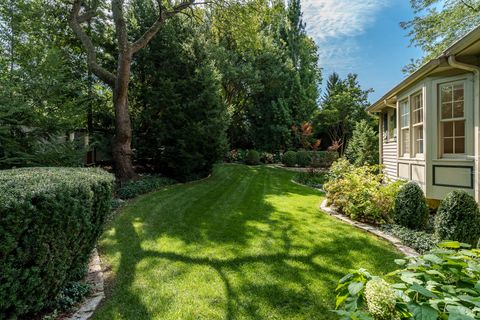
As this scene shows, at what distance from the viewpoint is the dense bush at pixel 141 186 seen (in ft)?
28.5

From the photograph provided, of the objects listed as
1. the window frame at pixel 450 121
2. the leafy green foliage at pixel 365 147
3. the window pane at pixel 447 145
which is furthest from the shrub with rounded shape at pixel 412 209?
the leafy green foliage at pixel 365 147

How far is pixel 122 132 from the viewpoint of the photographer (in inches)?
391

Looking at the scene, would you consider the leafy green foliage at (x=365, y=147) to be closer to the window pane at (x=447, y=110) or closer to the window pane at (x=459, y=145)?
the window pane at (x=459, y=145)

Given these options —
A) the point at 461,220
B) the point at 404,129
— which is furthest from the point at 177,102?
the point at 461,220

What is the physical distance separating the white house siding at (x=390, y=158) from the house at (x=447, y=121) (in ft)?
6.57

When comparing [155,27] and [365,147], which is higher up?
[155,27]

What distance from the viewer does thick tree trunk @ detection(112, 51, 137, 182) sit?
31.9ft

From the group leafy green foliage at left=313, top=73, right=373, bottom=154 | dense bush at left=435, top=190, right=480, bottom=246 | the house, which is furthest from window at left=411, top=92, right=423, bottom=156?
leafy green foliage at left=313, top=73, right=373, bottom=154

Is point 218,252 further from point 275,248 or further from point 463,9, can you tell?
point 463,9

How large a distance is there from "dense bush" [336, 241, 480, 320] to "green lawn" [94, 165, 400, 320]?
4.74ft

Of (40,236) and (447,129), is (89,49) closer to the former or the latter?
(40,236)

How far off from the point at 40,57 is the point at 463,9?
13697 mm

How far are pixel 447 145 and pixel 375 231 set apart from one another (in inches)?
116

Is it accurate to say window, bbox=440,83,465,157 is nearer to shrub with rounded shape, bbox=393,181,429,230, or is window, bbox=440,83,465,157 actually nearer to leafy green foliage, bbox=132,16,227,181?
shrub with rounded shape, bbox=393,181,429,230
